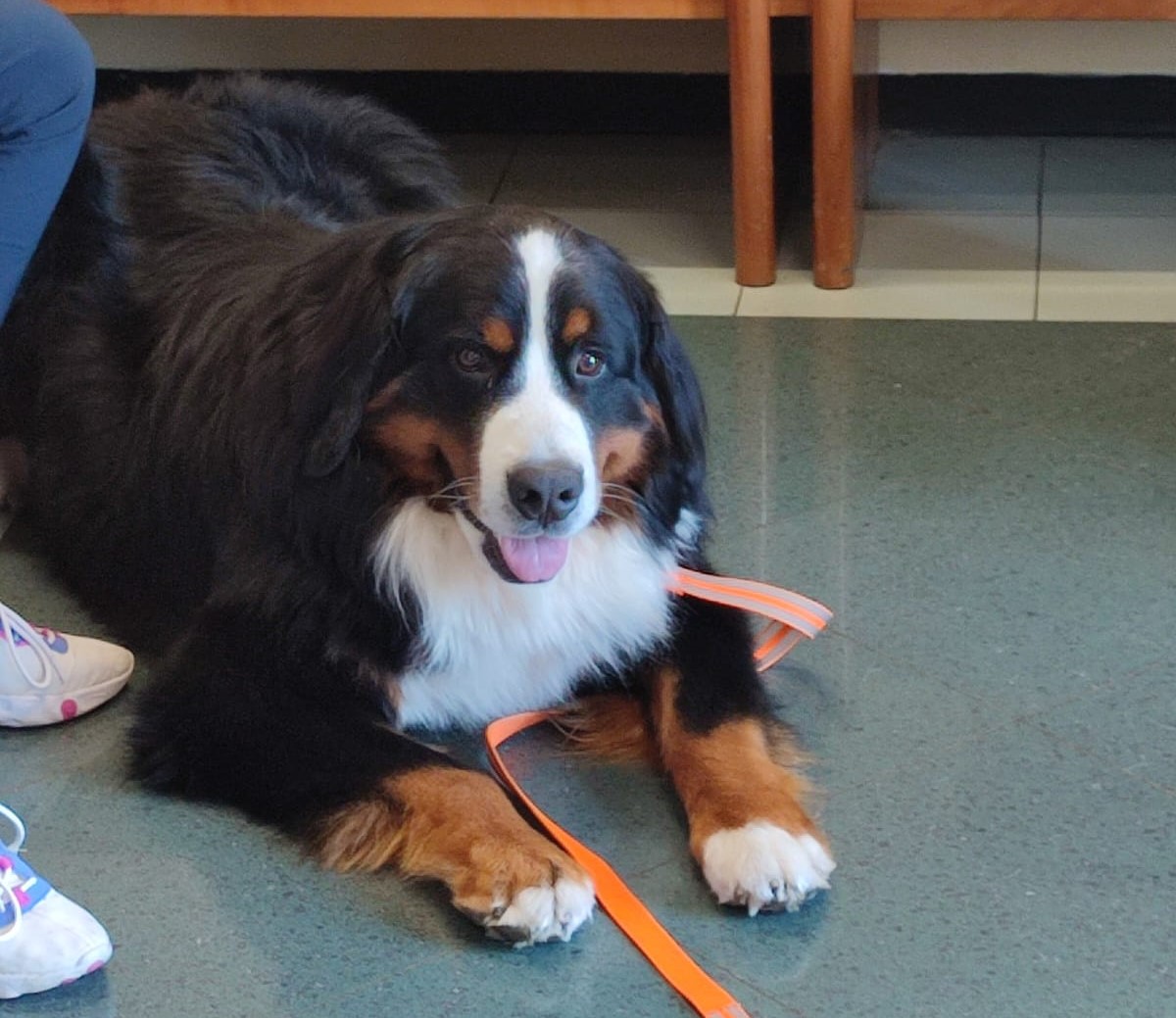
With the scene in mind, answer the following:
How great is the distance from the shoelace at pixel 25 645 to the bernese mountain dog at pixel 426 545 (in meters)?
0.17

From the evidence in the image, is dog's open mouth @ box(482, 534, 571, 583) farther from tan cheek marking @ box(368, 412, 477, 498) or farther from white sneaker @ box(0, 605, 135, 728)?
white sneaker @ box(0, 605, 135, 728)

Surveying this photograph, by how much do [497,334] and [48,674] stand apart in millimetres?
815

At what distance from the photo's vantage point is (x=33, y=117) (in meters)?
2.24

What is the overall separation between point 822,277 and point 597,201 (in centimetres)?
69

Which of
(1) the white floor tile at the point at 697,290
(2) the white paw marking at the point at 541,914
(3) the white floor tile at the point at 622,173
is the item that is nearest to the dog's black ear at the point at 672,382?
(2) the white paw marking at the point at 541,914

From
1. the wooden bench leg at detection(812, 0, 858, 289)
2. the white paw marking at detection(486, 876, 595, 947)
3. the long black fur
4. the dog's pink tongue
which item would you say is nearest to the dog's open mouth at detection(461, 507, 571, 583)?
the dog's pink tongue

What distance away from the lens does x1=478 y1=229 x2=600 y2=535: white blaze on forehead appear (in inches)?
74.4

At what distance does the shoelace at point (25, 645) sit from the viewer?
2279mm

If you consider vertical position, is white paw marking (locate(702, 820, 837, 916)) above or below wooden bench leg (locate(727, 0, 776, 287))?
below

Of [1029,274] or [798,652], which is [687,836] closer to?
[798,652]

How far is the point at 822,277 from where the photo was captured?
3.48 metres

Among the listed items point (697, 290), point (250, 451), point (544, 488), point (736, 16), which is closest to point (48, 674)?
point (250, 451)

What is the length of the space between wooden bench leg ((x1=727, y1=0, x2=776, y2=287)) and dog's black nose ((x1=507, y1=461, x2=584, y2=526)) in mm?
1655

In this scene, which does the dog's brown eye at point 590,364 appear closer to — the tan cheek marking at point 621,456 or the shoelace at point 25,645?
the tan cheek marking at point 621,456
